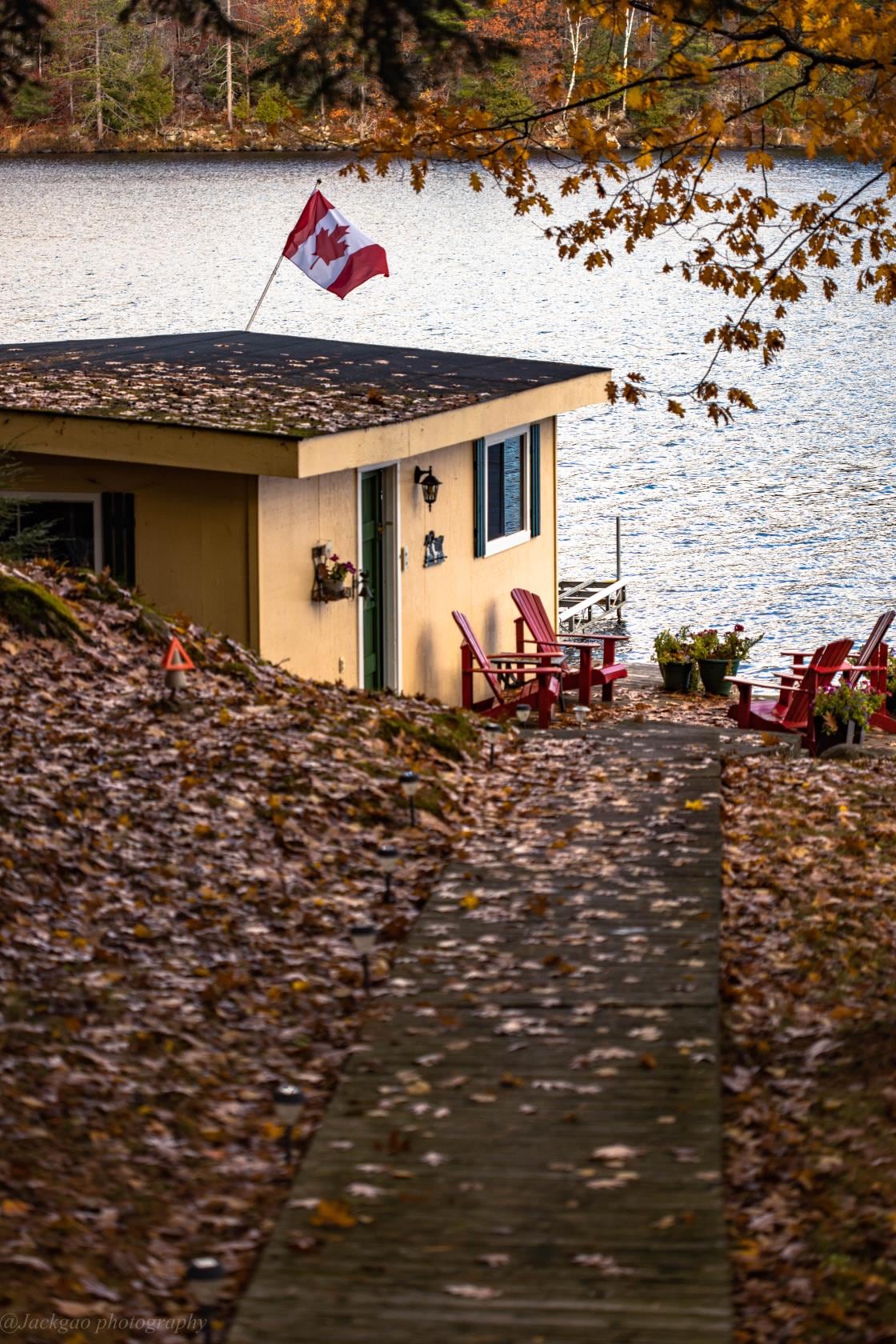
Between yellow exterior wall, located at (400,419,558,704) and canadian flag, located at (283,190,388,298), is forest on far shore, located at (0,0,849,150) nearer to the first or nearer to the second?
canadian flag, located at (283,190,388,298)

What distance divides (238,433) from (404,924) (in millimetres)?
6661

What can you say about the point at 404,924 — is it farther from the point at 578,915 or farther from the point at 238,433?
the point at 238,433

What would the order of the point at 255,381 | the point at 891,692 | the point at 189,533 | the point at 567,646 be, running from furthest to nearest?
the point at 891,692
the point at 567,646
the point at 255,381
the point at 189,533

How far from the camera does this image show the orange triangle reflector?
1149 cm

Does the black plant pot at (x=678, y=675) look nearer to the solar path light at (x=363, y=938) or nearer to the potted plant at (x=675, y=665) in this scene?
the potted plant at (x=675, y=665)

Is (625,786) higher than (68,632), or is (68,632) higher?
(68,632)

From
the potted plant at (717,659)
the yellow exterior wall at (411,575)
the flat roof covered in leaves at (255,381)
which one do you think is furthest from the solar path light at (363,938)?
the potted plant at (717,659)

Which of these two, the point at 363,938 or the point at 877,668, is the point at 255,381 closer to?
the point at 877,668

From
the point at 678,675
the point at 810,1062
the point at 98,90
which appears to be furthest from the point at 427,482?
the point at 98,90

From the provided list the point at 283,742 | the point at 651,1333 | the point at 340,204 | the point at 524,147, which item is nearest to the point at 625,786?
the point at 283,742

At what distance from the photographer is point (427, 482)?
57.7 feet

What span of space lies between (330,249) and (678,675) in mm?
6836

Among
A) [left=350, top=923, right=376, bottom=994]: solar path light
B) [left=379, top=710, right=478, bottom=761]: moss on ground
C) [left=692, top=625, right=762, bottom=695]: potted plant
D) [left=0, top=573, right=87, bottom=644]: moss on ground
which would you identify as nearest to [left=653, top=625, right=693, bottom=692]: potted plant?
[left=692, top=625, right=762, bottom=695]: potted plant

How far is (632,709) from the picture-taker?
19.9 m
